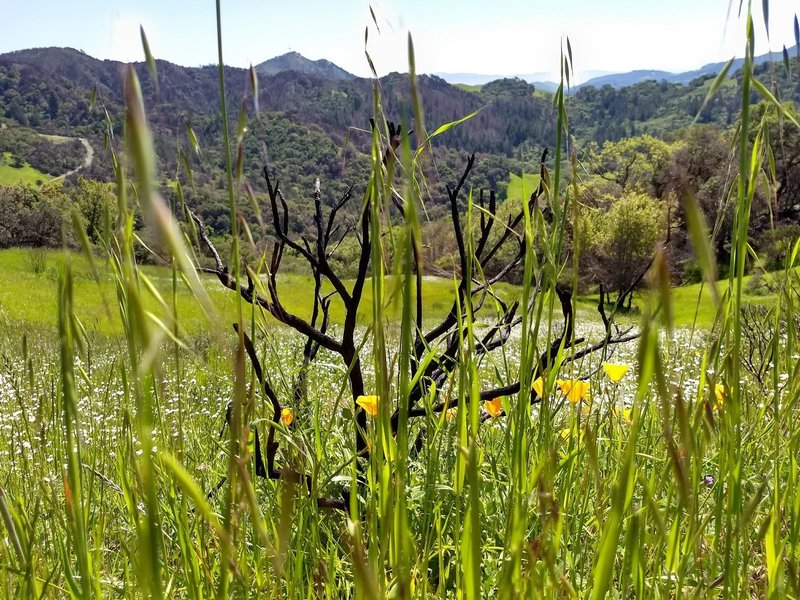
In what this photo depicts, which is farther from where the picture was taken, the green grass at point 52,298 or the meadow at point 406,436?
the green grass at point 52,298

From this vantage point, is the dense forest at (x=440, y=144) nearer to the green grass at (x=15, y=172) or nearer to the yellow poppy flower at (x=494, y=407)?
the yellow poppy flower at (x=494, y=407)

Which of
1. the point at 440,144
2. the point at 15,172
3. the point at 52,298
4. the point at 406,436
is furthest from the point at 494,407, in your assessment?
the point at 15,172

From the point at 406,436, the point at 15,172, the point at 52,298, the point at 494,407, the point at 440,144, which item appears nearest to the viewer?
the point at 406,436

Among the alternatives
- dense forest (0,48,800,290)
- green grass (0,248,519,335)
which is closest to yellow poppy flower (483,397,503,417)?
dense forest (0,48,800,290)

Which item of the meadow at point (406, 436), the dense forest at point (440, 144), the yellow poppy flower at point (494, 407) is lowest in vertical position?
the yellow poppy flower at point (494, 407)

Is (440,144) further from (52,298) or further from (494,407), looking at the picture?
(494,407)

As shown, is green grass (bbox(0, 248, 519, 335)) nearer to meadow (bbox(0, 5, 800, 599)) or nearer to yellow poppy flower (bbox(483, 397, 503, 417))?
yellow poppy flower (bbox(483, 397, 503, 417))

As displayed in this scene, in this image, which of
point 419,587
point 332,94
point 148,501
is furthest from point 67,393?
point 332,94

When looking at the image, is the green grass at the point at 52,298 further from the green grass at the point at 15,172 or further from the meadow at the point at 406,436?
the green grass at the point at 15,172

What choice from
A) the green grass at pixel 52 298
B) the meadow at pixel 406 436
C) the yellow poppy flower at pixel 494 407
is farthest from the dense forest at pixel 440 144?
A: the green grass at pixel 52 298

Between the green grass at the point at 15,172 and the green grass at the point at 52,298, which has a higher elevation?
the green grass at the point at 15,172

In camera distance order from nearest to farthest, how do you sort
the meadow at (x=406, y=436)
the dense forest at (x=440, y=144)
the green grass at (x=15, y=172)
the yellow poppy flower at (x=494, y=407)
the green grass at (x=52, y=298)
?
the meadow at (x=406, y=436), the dense forest at (x=440, y=144), the yellow poppy flower at (x=494, y=407), the green grass at (x=52, y=298), the green grass at (x=15, y=172)

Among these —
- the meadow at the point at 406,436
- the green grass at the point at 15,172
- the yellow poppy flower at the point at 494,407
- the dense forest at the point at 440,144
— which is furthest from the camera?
the green grass at the point at 15,172

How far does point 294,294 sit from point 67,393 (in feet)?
81.1
